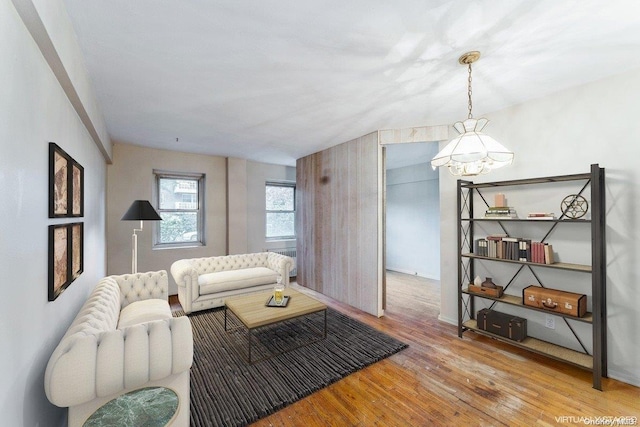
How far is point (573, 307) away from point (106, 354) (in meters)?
3.53

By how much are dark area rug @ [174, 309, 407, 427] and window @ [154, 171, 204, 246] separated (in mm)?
2016

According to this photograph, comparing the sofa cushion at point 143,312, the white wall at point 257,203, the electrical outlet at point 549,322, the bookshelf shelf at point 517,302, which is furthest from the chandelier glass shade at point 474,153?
the white wall at point 257,203

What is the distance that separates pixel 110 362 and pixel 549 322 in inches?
146

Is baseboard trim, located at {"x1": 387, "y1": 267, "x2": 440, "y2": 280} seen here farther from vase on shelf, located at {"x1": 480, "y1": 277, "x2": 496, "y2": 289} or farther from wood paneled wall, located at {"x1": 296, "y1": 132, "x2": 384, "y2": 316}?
vase on shelf, located at {"x1": 480, "y1": 277, "x2": 496, "y2": 289}

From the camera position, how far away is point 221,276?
4070 millimetres

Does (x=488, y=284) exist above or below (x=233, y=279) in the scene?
above

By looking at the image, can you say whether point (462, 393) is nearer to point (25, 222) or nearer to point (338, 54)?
point (338, 54)

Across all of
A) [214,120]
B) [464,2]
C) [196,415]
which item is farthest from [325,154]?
[196,415]

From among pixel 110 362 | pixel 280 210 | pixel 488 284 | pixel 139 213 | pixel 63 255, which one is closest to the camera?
pixel 110 362

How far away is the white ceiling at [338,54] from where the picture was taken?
1.54 m

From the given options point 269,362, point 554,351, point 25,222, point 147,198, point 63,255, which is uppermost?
point 147,198

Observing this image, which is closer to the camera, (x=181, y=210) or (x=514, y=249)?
(x=514, y=249)

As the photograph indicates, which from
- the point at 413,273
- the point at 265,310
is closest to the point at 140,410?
the point at 265,310

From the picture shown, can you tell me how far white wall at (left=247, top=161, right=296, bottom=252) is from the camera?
5.71 m
